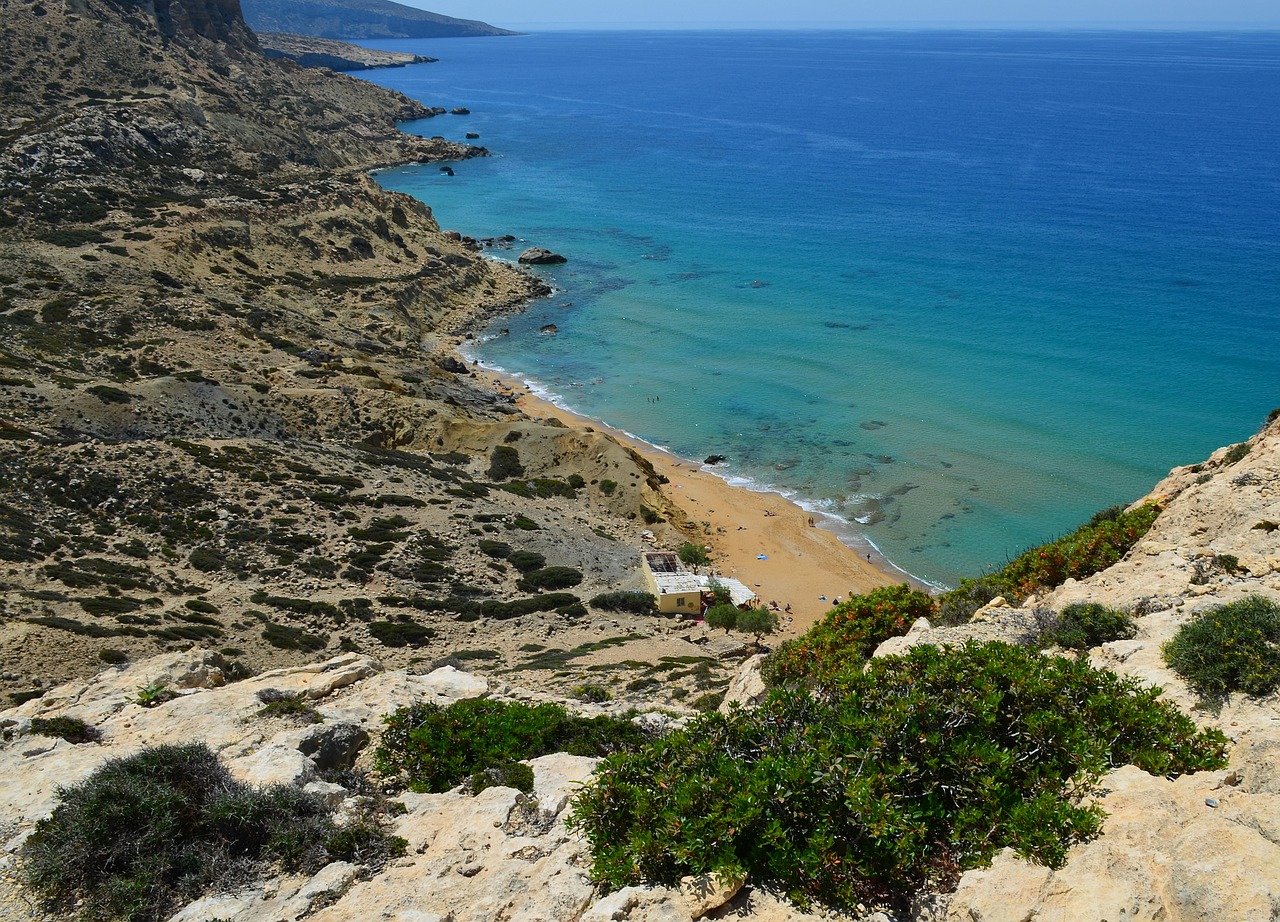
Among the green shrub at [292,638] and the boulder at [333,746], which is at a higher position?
the boulder at [333,746]

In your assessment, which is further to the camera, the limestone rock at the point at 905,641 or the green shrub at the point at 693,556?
the green shrub at the point at 693,556

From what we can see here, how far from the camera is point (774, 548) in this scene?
133 ft

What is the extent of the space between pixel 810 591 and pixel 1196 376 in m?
40.3

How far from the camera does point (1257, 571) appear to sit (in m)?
14.3

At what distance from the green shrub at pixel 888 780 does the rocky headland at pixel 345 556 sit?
1.16 ft

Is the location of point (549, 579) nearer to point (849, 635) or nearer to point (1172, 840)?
point (849, 635)

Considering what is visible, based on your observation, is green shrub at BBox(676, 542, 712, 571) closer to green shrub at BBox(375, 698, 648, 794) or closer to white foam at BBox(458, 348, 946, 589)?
white foam at BBox(458, 348, 946, 589)

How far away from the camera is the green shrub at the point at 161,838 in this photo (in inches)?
365

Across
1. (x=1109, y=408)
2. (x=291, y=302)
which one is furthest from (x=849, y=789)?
(x=291, y=302)

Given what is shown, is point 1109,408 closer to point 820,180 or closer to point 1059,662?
point 1059,662

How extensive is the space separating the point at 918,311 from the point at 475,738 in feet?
221

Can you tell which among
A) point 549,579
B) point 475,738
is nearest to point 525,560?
point 549,579

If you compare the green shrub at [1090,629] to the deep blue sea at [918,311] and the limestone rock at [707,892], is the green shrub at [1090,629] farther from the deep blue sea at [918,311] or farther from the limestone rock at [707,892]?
the deep blue sea at [918,311]

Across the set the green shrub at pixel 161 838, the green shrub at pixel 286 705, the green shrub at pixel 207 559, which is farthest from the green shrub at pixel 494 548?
the green shrub at pixel 161 838
